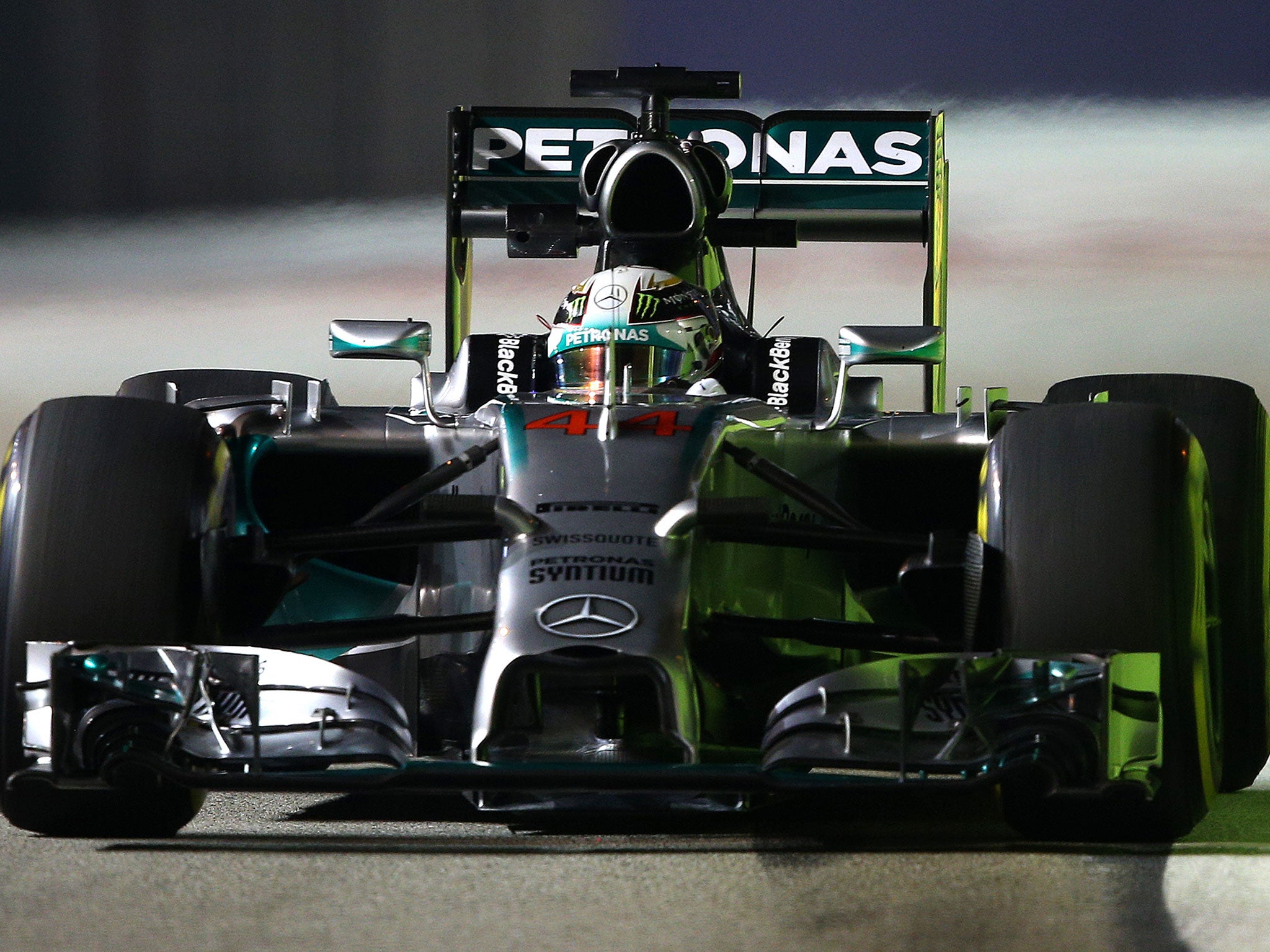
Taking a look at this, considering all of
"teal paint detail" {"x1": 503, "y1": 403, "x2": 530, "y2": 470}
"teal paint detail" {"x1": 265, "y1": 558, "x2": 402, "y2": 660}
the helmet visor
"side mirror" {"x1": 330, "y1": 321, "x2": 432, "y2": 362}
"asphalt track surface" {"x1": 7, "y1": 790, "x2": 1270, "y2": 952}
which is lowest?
"asphalt track surface" {"x1": 7, "y1": 790, "x2": 1270, "y2": 952}

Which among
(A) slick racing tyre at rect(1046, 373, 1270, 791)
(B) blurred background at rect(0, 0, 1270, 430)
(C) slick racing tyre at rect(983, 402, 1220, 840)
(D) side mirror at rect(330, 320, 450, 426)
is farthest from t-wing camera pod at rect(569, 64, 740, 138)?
(B) blurred background at rect(0, 0, 1270, 430)

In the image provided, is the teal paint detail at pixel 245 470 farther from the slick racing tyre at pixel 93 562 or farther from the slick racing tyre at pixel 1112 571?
the slick racing tyre at pixel 1112 571

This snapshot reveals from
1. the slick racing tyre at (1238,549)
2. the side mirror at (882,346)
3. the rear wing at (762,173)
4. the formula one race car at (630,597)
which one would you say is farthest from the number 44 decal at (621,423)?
the rear wing at (762,173)

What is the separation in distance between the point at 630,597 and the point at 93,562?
90 cm

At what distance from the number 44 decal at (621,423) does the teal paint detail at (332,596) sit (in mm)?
784

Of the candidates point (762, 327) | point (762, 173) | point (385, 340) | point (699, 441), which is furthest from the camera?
point (762, 327)

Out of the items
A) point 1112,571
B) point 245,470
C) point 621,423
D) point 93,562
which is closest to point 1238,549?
point 1112,571

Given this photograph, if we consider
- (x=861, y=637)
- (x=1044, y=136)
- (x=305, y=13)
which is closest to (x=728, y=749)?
(x=861, y=637)

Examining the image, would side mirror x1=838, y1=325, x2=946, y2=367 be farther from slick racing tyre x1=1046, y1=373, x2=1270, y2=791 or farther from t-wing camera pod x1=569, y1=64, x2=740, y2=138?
t-wing camera pod x1=569, y1=64, x2=740, y2=138

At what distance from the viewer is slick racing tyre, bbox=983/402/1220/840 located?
122 inches

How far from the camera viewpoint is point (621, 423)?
3.53m

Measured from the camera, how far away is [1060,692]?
2.89 meters

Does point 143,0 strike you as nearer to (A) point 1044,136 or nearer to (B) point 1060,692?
(A) point 1044,136

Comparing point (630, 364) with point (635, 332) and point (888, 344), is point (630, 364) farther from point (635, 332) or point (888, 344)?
point (888, 344)
